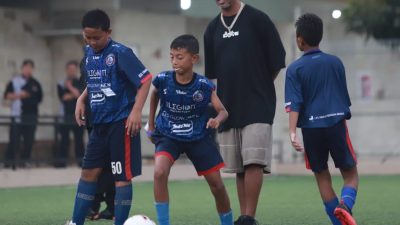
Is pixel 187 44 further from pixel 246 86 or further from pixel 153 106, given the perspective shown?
pixel 246 86

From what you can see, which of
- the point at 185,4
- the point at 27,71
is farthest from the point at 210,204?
the point at 185,4

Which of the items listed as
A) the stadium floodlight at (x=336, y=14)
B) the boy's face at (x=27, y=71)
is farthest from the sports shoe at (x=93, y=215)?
the stadium floodlight at (x=336, y=14)

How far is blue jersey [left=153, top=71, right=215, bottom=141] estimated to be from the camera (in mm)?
8625

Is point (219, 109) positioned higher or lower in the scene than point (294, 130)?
higher

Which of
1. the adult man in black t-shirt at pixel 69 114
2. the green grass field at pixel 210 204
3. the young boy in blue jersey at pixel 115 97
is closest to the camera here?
the young boy in blue jersey at pixel 115 97

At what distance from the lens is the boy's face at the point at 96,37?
8.38m

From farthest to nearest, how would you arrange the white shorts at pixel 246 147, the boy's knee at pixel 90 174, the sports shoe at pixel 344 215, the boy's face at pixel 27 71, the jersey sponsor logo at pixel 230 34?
the boy's face at pixel 27 71 < the jersey sponsor logo at pixel 230 34 < the white shorts at pixel 246 147 < the boy's knee at pixel 90 174 < the sports shoe at pixel 344 215

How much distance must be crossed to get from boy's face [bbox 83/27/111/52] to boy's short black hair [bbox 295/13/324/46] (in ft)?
4.98

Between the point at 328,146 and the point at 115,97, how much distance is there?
1.71 metres

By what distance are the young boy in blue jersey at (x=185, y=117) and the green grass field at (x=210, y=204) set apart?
1.69 metres

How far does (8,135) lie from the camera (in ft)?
56.1

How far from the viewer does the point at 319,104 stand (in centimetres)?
850

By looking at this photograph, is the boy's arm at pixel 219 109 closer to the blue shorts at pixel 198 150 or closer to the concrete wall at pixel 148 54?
the blue shorts at pixel 198 150

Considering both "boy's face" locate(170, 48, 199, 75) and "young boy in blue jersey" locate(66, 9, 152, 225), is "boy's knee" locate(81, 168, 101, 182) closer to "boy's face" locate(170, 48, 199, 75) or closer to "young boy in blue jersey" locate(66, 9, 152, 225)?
"young boy in blue jersey" locate(66, 9, 152, 225)
